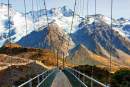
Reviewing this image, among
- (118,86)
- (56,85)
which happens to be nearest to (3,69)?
(118,86)

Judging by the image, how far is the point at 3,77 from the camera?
357 ft

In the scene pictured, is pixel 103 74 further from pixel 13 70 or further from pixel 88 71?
pixel 13 70

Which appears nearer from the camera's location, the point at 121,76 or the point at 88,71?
the point at 121,76

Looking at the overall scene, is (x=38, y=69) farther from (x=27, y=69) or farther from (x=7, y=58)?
(x=7, y=58)

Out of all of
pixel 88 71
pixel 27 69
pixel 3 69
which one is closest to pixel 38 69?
pixel 27 69

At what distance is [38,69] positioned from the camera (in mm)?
123375

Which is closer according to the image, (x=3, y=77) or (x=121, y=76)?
(x=121, y=76)

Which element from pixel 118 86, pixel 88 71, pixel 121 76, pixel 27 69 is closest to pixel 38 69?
pixel 27 69

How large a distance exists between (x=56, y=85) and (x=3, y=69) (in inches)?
2968

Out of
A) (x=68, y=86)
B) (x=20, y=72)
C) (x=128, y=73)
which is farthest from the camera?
(x=20, y=72)

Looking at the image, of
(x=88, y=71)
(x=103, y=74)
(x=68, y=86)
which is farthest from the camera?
(x=88, y=71)

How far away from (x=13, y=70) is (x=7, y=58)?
47.2m

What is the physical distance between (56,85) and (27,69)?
3266 inches

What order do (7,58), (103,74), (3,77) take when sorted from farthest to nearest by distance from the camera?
(7,58), (3,77), (103,74)
